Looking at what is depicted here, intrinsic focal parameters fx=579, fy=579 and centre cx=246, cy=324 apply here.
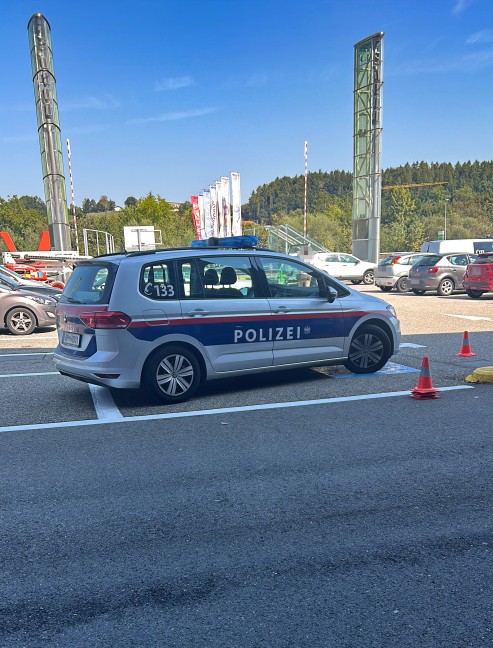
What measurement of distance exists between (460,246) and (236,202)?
1276cm

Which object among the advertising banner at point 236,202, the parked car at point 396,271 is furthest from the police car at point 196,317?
the advertising banner at point 236,202

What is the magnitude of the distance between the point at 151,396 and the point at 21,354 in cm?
488

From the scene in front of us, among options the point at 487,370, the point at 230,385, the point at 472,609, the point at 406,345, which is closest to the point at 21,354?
the point at 230,385

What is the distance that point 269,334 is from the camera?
695 cm

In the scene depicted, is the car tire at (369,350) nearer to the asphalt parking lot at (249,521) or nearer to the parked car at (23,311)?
the asphalt parking lot at (249,521)

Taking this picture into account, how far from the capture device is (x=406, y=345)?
34.1 feet

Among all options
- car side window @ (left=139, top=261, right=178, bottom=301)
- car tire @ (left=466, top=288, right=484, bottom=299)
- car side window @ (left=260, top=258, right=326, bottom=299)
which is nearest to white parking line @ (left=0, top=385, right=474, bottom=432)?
car side window @ (left=139, top=261, right=178, bottom=301)

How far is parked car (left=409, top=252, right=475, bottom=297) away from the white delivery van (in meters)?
5.75

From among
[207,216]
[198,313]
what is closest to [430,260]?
[198,313]

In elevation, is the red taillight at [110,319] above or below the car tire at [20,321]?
above

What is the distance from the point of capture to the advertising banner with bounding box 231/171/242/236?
3334cm

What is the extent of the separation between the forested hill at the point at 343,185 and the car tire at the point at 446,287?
5059 inches

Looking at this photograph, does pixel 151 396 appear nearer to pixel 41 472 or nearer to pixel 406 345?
pixel 41 472

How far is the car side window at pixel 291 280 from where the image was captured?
7.13 metres
